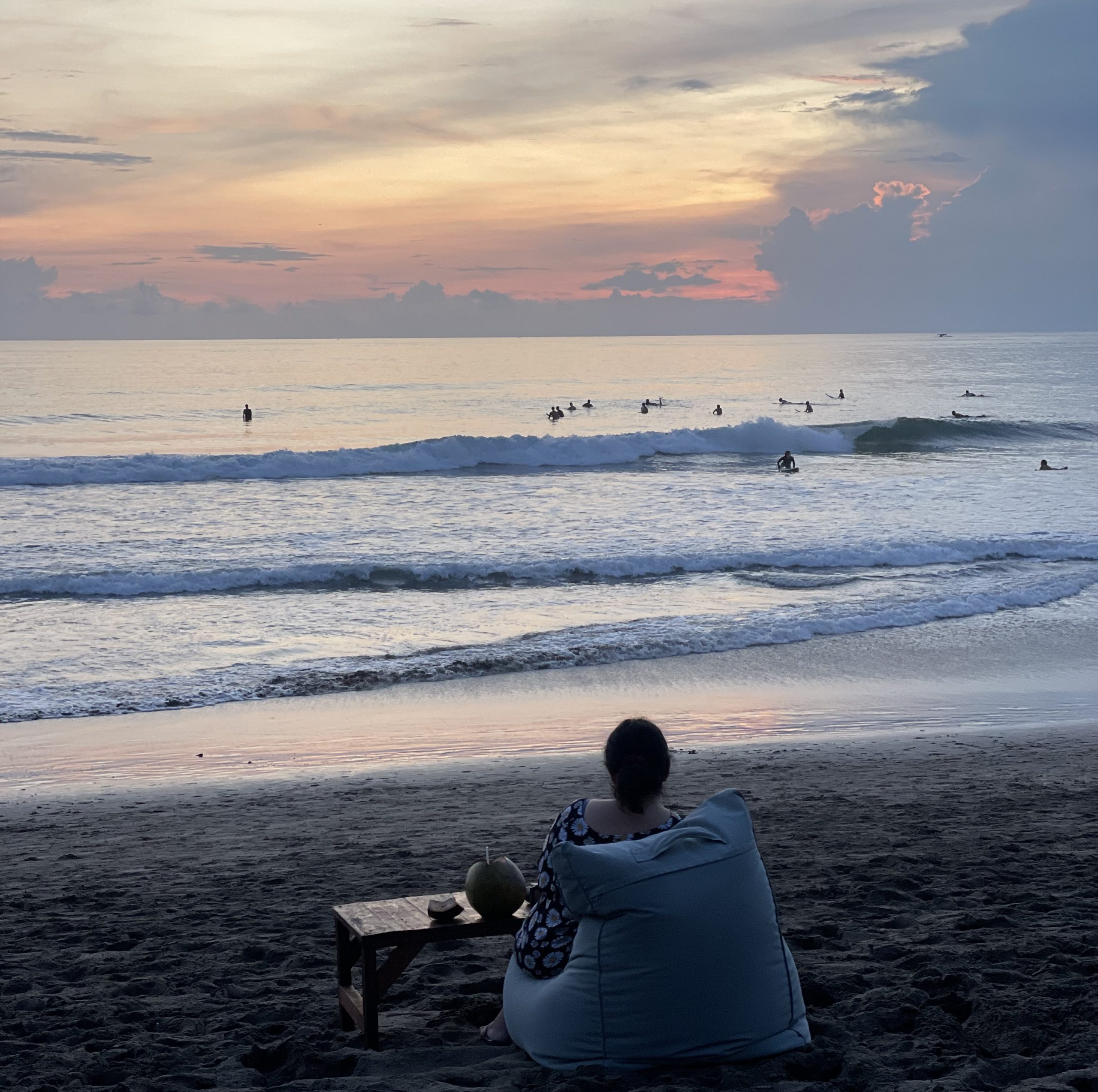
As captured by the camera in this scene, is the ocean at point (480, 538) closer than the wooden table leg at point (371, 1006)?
No

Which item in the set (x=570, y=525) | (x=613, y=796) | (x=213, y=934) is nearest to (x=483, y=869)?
(x=613, y=796)

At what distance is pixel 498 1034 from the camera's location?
13.3 ft

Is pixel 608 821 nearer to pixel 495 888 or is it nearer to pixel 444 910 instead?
pixel 495 888

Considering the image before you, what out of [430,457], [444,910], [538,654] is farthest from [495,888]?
[430,457]

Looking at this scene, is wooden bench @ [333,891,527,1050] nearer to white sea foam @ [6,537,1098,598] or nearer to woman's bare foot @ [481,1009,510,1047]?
woman's bare foot @ [481,1009,510,1047]

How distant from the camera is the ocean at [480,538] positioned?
13.2 m

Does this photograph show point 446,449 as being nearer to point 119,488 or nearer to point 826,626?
point 119,488

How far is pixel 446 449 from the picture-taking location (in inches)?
1517

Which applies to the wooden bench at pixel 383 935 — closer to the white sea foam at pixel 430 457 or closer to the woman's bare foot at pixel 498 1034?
the woman's bare foot at pixel 498 1034

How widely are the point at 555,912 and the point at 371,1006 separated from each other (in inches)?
30.3

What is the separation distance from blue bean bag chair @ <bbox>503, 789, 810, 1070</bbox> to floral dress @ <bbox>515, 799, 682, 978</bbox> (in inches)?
2.8

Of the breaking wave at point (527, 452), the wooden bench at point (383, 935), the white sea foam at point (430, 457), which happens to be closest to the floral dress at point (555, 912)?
the wooden bench at point (383, 935)

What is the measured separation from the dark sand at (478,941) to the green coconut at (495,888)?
0.49m

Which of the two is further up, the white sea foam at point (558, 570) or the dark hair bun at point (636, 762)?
the dark hair bun at point (636, 762)
